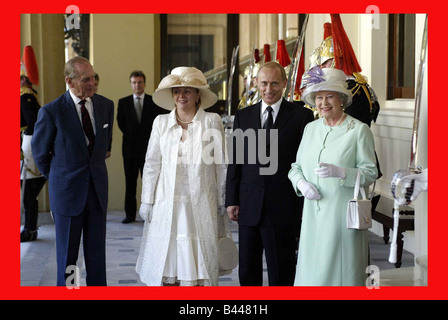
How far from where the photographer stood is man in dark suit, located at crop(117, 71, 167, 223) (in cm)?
833

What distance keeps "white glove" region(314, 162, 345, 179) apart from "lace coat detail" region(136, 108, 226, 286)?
90 centimetres

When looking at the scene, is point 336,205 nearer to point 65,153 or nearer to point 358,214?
point 358,214

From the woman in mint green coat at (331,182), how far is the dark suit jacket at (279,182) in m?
0.29

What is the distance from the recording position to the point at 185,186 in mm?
4266

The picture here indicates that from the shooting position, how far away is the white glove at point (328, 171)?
3.50m

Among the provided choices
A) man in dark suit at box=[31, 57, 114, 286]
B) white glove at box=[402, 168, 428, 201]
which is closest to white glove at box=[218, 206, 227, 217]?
man in dark suit at box=[31, 57, 114, 286]

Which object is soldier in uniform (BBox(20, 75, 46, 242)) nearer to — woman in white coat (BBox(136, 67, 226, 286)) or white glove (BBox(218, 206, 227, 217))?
woman in white coat (BBox(136, 67, 226, 286))

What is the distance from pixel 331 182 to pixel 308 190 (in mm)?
121

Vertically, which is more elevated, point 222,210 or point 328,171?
point 328,171

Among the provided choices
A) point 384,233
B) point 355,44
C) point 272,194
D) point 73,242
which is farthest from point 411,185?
point 355,44

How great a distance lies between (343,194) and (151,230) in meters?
1.26

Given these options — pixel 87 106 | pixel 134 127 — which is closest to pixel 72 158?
pixel 87 106

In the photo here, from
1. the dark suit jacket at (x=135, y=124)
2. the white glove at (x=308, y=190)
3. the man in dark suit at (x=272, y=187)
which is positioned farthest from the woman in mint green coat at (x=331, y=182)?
the dark suit jacket at (x=135, y=124)

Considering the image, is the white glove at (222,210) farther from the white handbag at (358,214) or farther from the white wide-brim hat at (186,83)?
the white handbag at (358,214)
